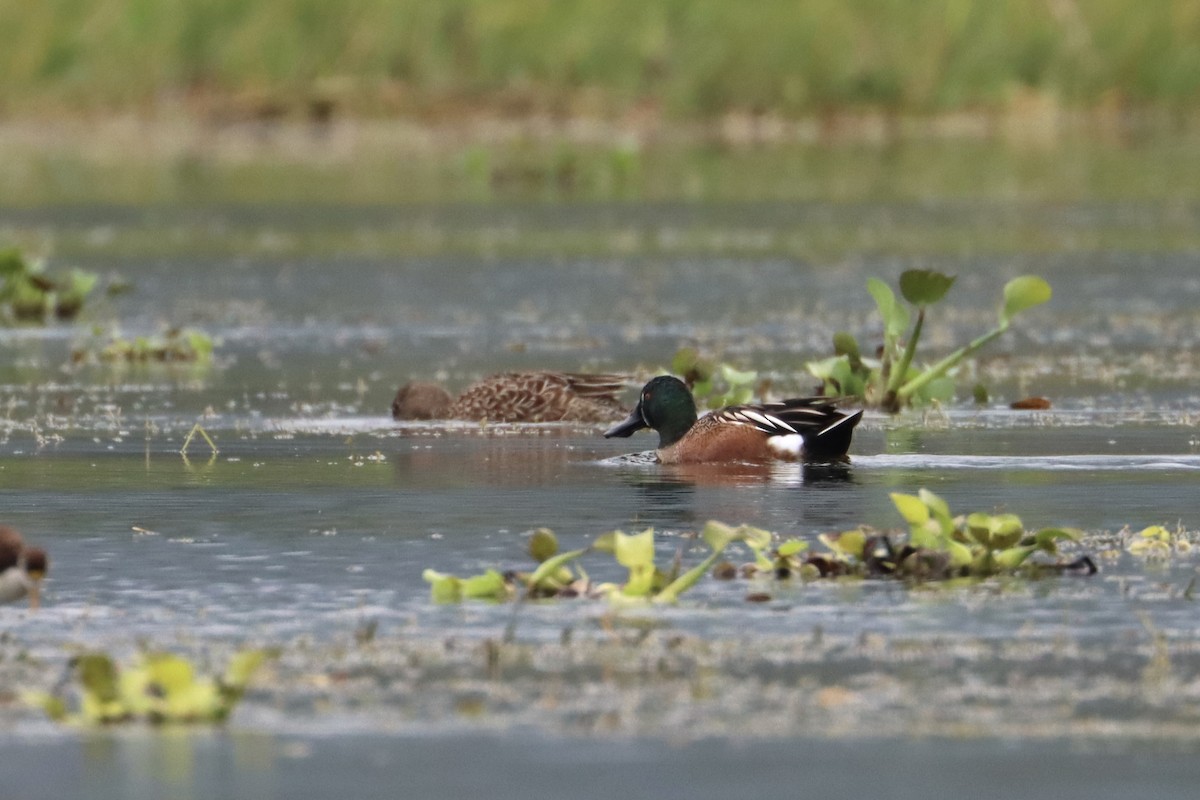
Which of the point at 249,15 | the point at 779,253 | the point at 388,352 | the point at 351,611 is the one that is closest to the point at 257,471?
the point at 351,611

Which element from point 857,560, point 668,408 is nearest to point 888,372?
point 668,408

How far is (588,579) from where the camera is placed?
9.49m

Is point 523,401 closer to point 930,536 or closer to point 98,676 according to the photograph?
point 930,536

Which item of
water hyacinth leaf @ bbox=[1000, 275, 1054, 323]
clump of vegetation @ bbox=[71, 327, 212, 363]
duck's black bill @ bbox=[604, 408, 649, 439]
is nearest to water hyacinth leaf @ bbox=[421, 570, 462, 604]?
duck's black bill @ bbox=[604, 408, 649, 439]

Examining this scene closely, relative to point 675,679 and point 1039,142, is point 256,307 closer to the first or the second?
point 675,679

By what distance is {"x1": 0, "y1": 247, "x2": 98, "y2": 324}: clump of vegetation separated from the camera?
22344mm

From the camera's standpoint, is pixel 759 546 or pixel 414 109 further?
pixel 414 109

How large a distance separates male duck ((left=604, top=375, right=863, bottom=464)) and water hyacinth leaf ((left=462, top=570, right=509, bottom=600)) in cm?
383

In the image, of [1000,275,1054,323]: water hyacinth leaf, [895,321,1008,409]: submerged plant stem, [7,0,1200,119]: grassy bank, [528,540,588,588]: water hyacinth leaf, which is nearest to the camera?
[528,540,588,588]: water hyacinth leaf

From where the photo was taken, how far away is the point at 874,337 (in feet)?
69.4

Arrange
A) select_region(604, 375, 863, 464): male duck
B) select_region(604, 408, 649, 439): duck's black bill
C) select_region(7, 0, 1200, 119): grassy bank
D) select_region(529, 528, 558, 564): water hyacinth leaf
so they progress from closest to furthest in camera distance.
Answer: select_region(529, 528, 558, 564): water hyacinth leaf, select_region(604, 375, 863, 464): male duck, select_region(604, 408, 649, 439): duck's black bill, select_region(7, 0, 1200, 119): grassy bank

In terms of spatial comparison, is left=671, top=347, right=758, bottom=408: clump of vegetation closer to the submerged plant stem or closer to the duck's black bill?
the submerged plant stem

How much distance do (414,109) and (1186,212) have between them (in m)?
33.6

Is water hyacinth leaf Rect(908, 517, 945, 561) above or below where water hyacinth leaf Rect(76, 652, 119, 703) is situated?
above
